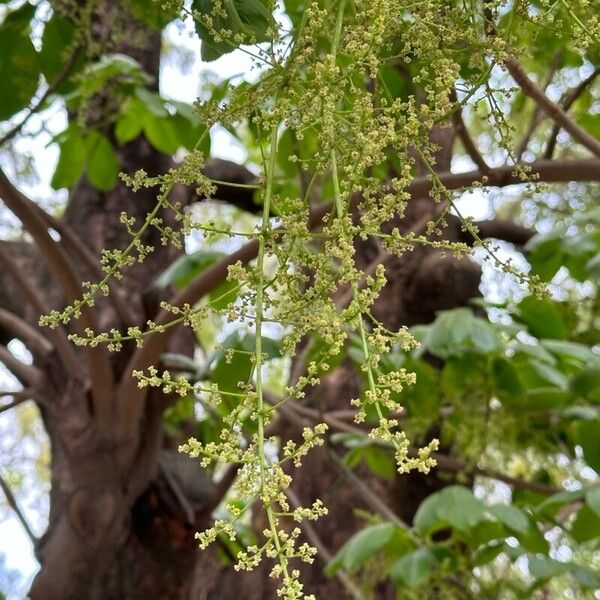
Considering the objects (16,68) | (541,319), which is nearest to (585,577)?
(541,319)

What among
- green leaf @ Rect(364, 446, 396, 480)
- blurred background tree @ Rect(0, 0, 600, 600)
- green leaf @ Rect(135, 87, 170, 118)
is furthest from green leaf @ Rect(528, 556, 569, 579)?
green leaf @ Rect(135, 87, 170, 118)

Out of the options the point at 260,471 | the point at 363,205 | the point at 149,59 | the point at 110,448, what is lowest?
the point at 260,471

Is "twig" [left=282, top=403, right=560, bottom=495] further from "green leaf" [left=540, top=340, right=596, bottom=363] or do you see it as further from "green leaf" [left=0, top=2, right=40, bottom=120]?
"green leaf" [left=0, top=2, right=40, bottom=120]

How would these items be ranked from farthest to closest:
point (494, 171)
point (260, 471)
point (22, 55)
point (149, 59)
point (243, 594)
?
point (243, 594) → point (149, 59) → point (22, 55) → point (494, 171) → point (260, 471)

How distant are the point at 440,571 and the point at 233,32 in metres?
1.11

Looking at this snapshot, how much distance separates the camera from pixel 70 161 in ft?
4.97

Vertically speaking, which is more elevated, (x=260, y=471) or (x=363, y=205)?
(x=363, y=205)

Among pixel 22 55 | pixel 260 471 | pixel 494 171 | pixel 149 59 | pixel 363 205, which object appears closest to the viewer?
pixel 260 471

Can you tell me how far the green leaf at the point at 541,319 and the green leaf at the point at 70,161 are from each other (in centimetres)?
74

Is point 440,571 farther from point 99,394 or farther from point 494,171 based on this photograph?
point 494,171

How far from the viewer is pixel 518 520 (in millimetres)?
1403

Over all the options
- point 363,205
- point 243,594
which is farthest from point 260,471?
point 243,594

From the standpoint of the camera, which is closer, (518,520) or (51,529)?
(518,520)

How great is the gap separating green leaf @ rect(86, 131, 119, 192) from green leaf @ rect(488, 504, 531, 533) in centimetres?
74
